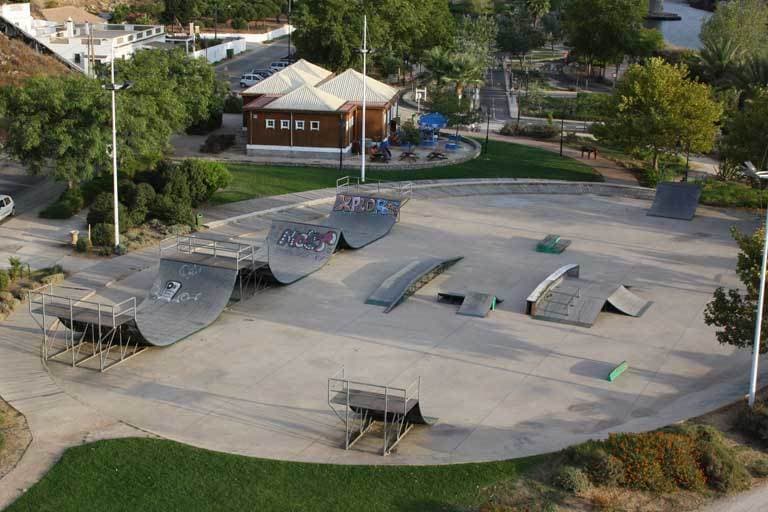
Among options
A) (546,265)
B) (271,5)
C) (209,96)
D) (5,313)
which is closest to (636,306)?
(546,265)

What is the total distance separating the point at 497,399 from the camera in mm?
25719

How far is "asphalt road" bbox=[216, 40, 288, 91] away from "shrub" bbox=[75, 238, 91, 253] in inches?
1882

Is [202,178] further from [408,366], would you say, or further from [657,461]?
[657,461]

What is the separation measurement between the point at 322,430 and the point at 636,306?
1442 cm

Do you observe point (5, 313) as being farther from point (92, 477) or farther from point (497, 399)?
point (497, 399)

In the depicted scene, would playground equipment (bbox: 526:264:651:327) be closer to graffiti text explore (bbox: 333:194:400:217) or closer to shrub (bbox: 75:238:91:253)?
graffiti text explore (bbox: 333:194:400:217)

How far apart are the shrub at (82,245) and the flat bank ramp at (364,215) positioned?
33.6ft

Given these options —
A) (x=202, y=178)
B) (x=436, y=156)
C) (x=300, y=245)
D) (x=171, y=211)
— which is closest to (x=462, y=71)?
(x=436, y=156)

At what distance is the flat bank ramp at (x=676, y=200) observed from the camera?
4622cm

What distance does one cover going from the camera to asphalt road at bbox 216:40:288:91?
90.4m

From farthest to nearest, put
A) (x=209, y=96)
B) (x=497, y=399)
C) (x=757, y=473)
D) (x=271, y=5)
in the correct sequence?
1. (x=271, y=5)
2. (x=209, y=96)
3. (x=497, y=399)
4. (x=757, y=473)

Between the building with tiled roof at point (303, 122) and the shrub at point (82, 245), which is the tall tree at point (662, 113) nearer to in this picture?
the building with tiled roof at point (303, 122)

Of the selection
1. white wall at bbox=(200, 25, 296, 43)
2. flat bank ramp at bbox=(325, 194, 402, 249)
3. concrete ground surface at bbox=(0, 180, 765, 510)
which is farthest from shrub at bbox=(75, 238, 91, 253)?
white wall at bbox=(200, 25, 296, 43)

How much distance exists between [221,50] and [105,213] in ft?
216
